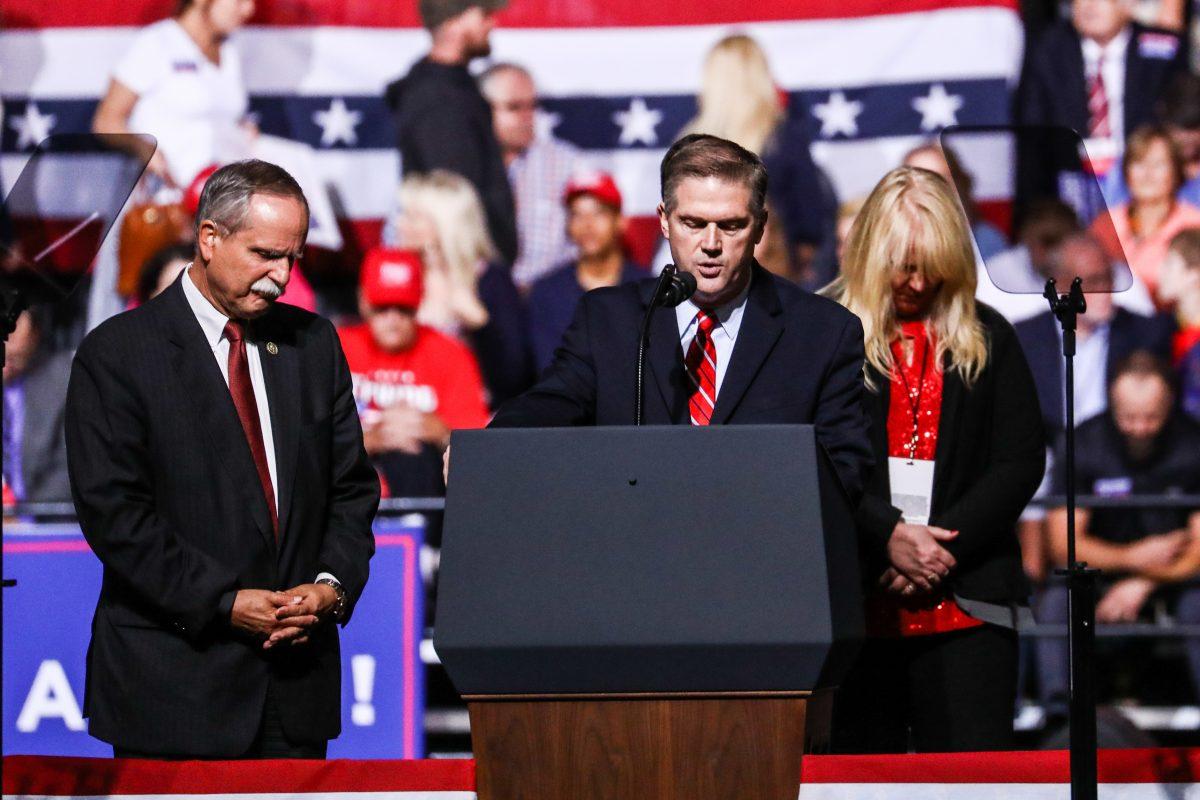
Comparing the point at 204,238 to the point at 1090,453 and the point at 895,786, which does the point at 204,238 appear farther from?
the point at 1090,453

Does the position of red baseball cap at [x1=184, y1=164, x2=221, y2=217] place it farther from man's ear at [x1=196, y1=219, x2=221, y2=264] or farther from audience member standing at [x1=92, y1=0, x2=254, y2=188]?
man's ear at [x1=196, y1=219, x2=221, y2=264]

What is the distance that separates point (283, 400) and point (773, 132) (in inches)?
122

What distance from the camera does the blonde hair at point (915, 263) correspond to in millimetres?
3523

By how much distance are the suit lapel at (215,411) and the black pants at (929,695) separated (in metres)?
1.28

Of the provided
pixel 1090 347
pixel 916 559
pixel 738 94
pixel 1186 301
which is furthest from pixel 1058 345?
pixel 916 559

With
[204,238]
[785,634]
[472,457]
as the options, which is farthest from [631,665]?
[204,238]

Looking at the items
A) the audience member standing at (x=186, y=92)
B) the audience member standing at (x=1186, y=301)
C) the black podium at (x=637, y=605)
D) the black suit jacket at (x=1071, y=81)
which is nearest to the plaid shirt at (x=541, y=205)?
the audience member standing at (x=186, y=92)

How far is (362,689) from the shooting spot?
491 centimetres

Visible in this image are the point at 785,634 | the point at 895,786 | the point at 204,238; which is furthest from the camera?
the point at 204,238

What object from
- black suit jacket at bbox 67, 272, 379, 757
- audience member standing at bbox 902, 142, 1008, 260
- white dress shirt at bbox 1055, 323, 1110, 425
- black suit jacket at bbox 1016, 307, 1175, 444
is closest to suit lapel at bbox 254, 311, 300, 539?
black suit jacket at bbox 67, 272, 379, 757

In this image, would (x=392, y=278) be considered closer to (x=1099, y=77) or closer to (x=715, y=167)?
(x=1099, y=77)

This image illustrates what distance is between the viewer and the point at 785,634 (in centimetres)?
218

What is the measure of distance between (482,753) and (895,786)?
0.85 m

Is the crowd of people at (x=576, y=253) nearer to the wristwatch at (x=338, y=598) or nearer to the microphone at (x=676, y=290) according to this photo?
the wristwatch at (x=338, y=598)
